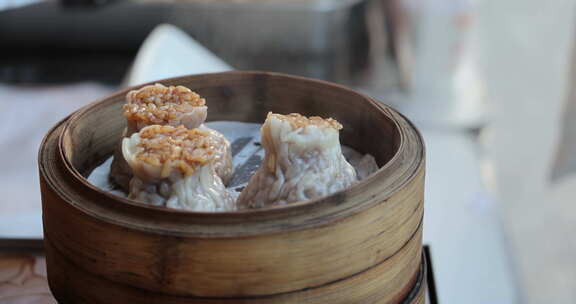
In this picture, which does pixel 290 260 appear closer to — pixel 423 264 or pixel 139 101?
pixel 423 264

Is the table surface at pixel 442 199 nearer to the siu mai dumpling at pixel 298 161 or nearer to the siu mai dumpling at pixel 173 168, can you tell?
the siu mai dumpling at pixel 173 168

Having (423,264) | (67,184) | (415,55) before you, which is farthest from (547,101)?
(67,184)

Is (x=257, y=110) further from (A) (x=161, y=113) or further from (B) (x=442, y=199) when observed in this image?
(B) (x=442, y=199)

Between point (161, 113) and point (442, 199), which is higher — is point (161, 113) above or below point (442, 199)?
above

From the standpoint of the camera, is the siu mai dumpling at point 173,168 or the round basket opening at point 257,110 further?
the round basket opening at point 257,110

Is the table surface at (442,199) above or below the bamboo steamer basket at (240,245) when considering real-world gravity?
below

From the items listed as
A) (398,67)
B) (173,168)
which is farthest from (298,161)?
(398,67)

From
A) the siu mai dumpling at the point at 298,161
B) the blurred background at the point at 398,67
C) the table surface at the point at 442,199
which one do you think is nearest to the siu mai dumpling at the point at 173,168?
the siu mai dumpling at the point at 298,161

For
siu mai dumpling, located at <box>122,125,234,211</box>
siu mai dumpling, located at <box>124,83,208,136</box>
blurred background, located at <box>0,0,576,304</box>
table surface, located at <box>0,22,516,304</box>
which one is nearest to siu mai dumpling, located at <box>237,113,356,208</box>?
siu mai dumpling, located at <box>122,125,234,211</box>
